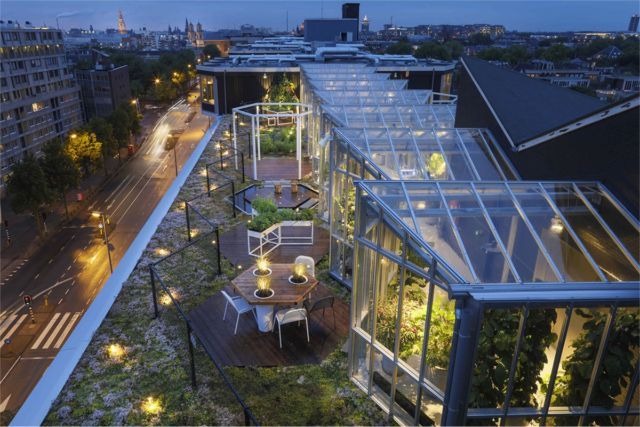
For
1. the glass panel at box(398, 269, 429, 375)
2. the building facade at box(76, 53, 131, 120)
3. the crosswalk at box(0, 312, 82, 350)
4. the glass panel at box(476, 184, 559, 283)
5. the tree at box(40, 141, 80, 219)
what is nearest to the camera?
the glass panel at box(476, 184, 559, 283)

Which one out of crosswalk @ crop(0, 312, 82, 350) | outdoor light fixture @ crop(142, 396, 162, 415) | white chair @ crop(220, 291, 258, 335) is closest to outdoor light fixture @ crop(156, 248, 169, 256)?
white chair @ crop(220, 291, 258, 335)

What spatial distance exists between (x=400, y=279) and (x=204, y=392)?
4609 millimetres

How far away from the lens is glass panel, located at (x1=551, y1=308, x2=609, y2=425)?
20.2ft

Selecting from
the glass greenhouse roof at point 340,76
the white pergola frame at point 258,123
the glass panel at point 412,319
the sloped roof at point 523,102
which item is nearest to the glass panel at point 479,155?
the sloped roof at point 523,102

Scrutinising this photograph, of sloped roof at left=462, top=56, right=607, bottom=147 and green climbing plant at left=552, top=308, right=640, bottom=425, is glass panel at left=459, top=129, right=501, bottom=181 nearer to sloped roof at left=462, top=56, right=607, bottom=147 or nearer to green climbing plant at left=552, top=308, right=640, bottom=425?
sloped roof at left=462, top=56, right=607, bottom=147

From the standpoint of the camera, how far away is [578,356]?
21.1ft

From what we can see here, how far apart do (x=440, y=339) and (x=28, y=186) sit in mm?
33732

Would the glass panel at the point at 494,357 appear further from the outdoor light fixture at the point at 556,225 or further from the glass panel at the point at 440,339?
the outdoor light fixture at the point at 556,225

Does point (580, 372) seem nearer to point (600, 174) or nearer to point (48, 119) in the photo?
point (600, 174)

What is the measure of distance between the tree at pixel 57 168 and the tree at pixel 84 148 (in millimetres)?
4851

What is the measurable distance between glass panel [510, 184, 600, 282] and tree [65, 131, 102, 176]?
134 feet

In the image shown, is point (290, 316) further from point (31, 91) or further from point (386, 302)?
point (31, 91)

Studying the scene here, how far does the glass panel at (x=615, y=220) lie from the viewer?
7.43m

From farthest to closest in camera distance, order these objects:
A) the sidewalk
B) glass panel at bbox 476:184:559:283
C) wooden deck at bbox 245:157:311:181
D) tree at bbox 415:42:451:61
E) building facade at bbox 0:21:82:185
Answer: tree at bbox 415:42:451:61 < building facade at bbox 0:21:82:185 < the sidewalk < wooden deck at bbox 245:157:311:181 < glass panel at bbox 476:184:559:283
